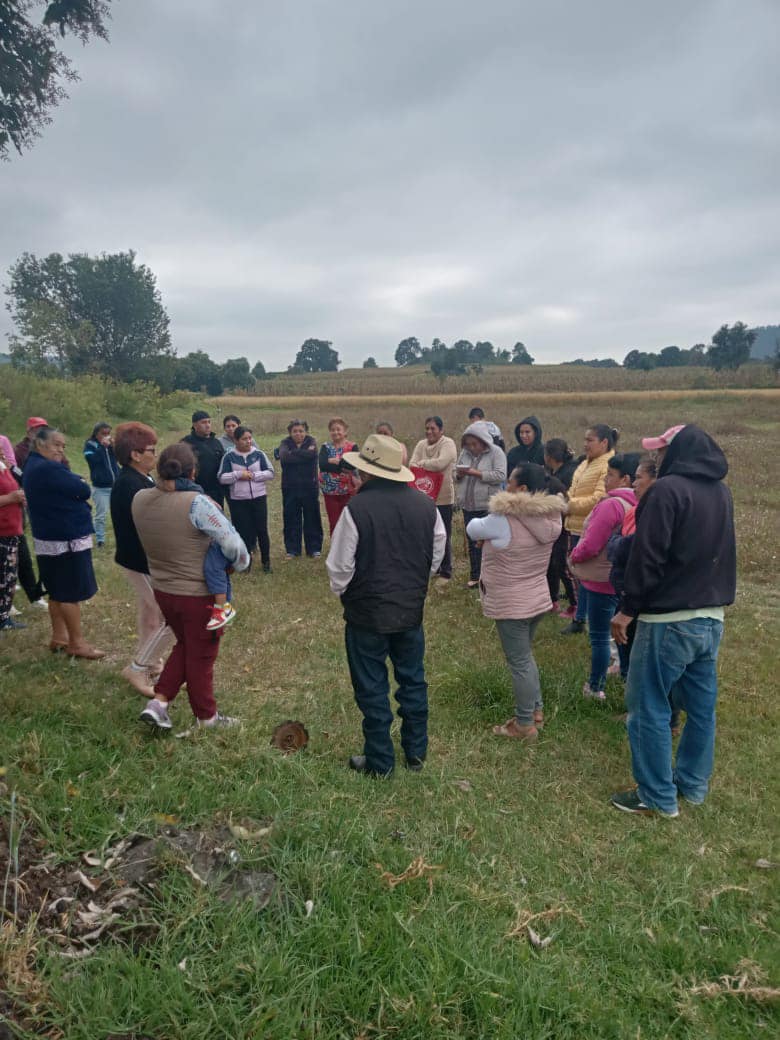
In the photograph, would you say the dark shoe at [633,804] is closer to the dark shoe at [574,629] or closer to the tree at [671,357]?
the dark shoe at [574,629]

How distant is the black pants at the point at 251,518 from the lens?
7992 millimetres

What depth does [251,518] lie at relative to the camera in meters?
8.09

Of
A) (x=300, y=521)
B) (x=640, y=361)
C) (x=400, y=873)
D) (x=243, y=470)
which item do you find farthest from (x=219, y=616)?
(x=640, y=361)

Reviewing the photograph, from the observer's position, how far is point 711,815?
3.54 meters

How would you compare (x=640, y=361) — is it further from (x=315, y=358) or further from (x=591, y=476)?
(x=591, y=476)

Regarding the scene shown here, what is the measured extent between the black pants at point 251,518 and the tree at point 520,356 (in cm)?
10493

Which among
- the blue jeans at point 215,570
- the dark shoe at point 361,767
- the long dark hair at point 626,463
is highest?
the long dark hair at point 626,463

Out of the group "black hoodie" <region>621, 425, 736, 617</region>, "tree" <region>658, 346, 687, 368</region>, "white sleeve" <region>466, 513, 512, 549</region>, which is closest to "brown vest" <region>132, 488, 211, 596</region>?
"white sleeve" <region>466, 513, 512, 549</region>

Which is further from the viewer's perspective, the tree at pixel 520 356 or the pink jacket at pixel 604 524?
the tree at pixel 520 356

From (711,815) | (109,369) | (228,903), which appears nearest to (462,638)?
(711,815)

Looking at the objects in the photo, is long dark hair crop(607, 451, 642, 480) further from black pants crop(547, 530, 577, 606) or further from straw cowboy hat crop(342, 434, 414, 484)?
straw cowboy hat crop(342, 434, 414, 484)

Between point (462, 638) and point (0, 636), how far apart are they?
4.46 metres

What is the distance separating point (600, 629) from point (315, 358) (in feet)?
370

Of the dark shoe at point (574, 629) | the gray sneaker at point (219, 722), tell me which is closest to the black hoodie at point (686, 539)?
the gray sneaker at point (219, 722)
